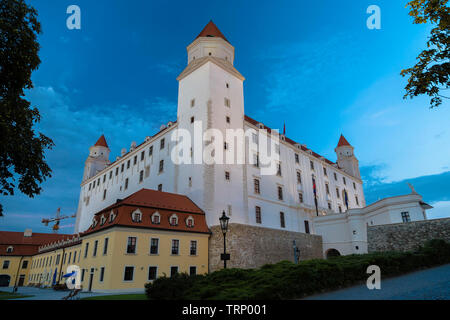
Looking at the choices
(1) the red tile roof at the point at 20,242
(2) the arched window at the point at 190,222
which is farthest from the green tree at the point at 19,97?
(1) the red tile roof at the point at 20,242

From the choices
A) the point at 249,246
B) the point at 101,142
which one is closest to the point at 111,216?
the point at 249,246

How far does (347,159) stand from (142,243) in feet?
184

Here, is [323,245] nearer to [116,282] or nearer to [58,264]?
[116,282]

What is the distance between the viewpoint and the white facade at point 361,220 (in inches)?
1141

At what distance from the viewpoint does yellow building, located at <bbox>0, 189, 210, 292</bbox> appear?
23.3 m

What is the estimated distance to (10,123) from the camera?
12773 mm

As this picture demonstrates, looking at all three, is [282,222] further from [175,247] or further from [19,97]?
[19,97]

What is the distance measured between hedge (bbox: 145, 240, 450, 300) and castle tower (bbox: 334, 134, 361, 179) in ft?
175

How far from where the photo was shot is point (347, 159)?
6581cm

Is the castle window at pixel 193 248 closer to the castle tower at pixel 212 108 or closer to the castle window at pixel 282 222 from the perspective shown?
the castle tower at pixel 212 108

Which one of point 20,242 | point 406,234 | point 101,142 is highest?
point 101,142
